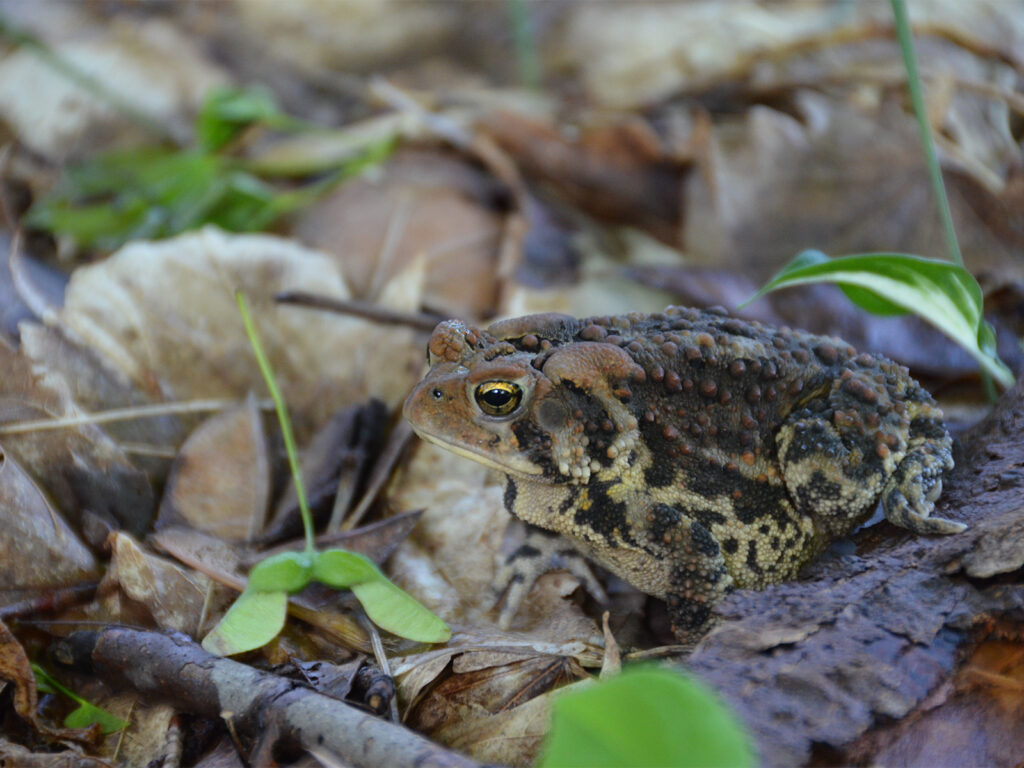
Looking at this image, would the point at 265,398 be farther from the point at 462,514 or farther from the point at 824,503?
the point at 824,503

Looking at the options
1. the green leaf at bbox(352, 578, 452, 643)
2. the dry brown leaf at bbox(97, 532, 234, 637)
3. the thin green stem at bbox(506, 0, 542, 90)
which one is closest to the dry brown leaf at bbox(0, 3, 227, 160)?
the thin green stem at bbox(506, 0, 542, 90)

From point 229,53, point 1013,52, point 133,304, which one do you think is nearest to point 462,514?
point 133,304

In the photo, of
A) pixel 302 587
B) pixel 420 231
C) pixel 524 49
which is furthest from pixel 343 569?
pixel 524 49

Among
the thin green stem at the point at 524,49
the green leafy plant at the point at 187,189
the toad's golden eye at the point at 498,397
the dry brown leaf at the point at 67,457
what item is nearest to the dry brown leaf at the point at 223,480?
the dry brown leaf at the point at 67,457

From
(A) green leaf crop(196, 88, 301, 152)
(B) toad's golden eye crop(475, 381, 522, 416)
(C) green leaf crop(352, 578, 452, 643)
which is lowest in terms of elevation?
(C) green leaf crop(352, 578, 452, 643)

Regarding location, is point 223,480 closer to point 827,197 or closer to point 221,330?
point 221,330

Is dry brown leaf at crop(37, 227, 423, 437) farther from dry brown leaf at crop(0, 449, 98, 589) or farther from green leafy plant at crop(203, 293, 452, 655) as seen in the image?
green leafy plant at crop(203, 293, 452, 655)
